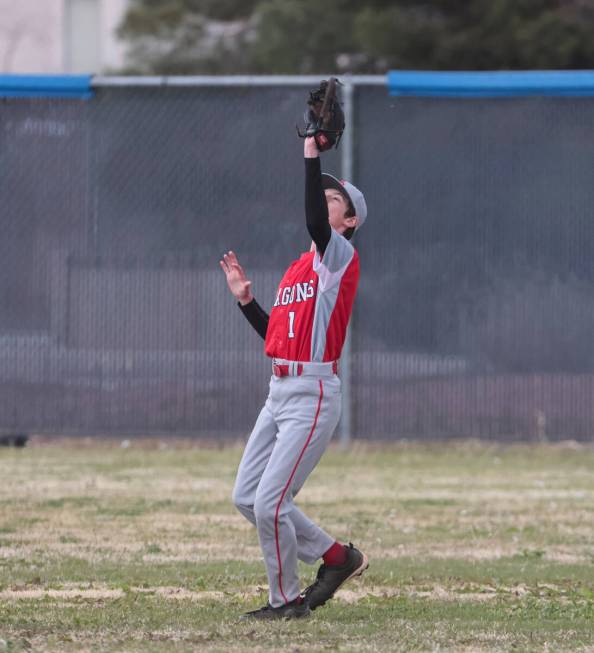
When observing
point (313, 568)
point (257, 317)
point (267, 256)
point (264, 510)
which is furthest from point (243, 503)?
point (267, 256)

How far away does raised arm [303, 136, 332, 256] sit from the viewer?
19.2 ft

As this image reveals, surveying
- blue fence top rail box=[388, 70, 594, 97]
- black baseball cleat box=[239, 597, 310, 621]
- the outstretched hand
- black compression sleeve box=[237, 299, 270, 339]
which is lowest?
black baseball cleat box=[239, 597, 310, 621]

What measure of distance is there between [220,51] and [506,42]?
318 inches

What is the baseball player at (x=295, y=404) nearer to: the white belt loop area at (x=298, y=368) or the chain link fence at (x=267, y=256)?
the white belt loop area at (x=298, y=368)

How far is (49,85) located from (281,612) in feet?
22.6

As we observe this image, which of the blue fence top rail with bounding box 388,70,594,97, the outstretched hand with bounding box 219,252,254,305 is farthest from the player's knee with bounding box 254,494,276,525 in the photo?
the blue fence top rail with bounding box 388,70,594,97

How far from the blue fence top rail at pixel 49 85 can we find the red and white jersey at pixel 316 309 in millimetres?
6309

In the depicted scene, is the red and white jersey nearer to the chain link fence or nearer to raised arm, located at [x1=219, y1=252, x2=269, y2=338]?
raised arm, located at [x1=219, y1=252, x2=269, y2=338]

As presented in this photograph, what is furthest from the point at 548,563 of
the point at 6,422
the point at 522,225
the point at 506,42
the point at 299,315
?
the point at 506,42

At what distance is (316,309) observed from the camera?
611 centimetres

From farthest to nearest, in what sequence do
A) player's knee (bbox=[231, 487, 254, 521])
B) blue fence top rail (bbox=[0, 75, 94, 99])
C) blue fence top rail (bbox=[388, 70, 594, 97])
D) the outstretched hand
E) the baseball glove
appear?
blue fence top rail (bbox=[0, 75, 94, 99]), blue fence top rail (bbox=[388, 70, 594, 97]), the outstretched hand, player's knee (bbox=[231, 487, 254, 521]), the baseball glove

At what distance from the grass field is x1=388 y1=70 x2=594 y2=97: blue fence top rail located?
282 cm

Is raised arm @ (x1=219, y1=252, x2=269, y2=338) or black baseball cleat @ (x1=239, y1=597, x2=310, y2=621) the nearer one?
black baseball cleat @ (x1=239, y1=597, x2=310, y2=621)

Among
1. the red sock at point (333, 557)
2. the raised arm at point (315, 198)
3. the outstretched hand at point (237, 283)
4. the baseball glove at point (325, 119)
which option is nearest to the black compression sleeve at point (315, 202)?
the raised arm at point (315, 198)
